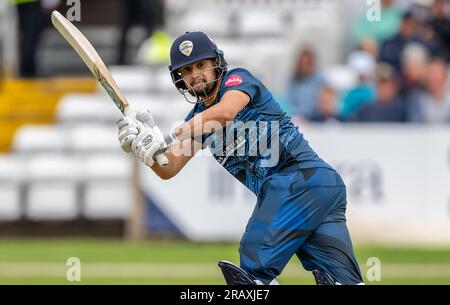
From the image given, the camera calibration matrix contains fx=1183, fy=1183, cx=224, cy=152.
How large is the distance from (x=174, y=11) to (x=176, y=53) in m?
10.3

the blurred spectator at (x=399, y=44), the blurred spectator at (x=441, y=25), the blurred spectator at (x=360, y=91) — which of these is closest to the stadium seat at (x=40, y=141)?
the blurred spectator at (x=360, y=91)

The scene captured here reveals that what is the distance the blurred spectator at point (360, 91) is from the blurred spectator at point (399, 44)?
23 cm

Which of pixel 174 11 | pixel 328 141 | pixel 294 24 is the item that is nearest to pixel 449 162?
pixel 328 141

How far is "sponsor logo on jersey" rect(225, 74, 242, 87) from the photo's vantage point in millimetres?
6641

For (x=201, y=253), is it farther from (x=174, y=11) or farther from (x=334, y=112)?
(x=174, y=11)

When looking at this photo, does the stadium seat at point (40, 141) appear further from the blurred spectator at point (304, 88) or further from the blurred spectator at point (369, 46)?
the blurred spectator at point (369, 46)

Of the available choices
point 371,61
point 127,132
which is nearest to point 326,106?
point 371,61

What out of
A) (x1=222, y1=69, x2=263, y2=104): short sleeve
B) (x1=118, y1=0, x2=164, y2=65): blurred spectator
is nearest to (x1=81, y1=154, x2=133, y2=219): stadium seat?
(x1=118, y1=0, x2=164, y2=65): blurred spectator

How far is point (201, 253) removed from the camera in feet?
41.0

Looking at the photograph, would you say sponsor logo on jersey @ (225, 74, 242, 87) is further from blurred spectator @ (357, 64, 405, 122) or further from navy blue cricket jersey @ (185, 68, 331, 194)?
blurred spectator @ (357, 64, 405, 122)

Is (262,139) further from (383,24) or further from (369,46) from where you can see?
(383,24)

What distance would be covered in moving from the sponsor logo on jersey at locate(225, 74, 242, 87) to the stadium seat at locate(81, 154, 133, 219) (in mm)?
7114

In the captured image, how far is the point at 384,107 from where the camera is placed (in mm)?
13648

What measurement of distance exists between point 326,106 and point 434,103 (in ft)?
4.48
